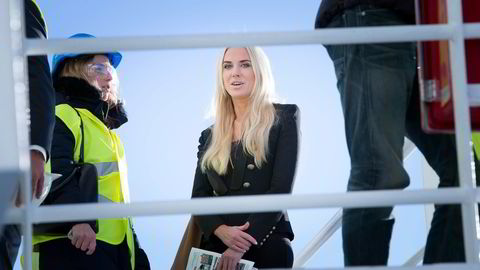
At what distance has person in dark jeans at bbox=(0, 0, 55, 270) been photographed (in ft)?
7.38

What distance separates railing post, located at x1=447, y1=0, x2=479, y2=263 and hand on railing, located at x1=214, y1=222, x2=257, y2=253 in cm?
171

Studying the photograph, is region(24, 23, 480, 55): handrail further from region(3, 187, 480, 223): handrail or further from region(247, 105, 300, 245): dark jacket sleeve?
region(247, 105, 300, 245): dark jacket sleeve

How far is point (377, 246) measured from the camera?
6.75 ft

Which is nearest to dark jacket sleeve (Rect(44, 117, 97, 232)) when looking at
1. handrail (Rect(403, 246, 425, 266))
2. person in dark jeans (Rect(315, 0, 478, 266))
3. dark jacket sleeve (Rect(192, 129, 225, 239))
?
dark jacket sleeve (Rect(192, 129, 225, 239))

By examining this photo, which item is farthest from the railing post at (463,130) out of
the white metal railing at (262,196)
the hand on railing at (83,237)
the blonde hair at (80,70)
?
the blonde hair at (80,70)

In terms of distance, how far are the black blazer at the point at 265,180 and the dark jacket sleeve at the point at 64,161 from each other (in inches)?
16.9

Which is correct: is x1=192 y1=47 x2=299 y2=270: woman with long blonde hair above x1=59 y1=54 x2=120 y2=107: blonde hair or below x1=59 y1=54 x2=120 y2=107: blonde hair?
below

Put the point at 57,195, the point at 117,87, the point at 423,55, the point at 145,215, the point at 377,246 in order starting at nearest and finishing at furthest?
1. the point at 145,215
2. the point at 423,55
3. the point at 377,246
4. the point at 57,195
5. the point at 117,87

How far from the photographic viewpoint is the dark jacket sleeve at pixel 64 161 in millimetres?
3170

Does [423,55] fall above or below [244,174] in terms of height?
above

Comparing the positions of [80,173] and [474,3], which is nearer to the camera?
[474,3]

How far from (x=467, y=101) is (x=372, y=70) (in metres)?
0.61

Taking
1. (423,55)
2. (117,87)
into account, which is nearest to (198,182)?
(117,87)

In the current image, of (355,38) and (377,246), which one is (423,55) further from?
(377,246)
